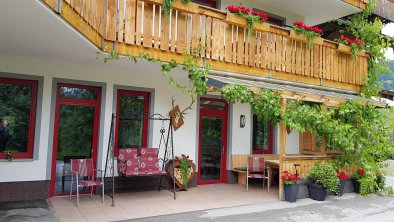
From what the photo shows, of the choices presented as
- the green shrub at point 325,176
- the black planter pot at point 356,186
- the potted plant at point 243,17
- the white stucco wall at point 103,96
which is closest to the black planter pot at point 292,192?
the green shrub at point 325,176

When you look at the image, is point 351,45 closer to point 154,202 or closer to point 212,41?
point 212,41

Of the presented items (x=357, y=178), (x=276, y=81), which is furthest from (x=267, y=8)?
(x=357, y=178)

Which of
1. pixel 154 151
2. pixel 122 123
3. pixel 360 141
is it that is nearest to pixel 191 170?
pixel 154 151

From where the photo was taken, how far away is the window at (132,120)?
7.98 m

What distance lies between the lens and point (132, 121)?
816cm

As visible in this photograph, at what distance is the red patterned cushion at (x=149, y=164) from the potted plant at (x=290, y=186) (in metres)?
3.05

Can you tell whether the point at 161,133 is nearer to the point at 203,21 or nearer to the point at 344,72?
the point at 203,21

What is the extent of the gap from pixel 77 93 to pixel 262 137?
6.00 meters

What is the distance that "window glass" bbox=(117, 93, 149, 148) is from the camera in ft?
26.2

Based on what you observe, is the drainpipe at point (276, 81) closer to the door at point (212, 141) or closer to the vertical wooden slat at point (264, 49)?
the vertical wooden slat at point (264, 49)

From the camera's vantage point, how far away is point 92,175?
711 centimetres

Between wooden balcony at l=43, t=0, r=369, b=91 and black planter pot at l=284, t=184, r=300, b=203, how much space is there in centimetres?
288

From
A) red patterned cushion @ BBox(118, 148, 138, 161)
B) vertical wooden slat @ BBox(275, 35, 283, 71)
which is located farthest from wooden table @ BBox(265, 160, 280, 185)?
red patterned cushion @ BBox(118, 148, 138, 161)

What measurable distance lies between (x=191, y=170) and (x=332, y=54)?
551cm
